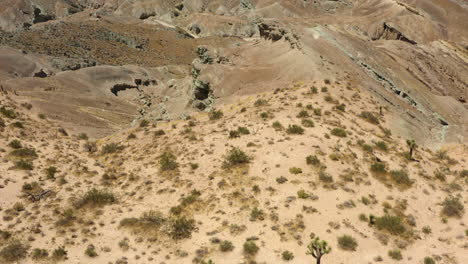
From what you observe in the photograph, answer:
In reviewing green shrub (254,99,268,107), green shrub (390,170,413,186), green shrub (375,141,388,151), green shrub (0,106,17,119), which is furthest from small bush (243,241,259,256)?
green shrub (0,106,17,119)

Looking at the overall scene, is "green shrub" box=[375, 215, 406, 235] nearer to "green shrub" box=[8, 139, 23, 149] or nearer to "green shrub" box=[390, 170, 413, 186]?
"green shrub" box=[390, 170, 413, 186]

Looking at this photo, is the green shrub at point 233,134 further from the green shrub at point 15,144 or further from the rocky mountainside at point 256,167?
the green shrub at point 15,144

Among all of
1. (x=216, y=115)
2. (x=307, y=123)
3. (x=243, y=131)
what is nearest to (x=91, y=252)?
(x=243, y=131)

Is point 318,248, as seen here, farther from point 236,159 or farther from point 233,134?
point 233,134

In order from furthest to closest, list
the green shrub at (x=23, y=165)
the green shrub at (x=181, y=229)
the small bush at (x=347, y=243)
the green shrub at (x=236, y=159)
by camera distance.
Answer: the green shrub at (x=23, y=165) < the green shrub at (x=236, y=159) < the green shrub at (x=181, y=229) < the small bush at (x=347, y=243)

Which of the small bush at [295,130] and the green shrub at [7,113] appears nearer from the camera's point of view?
the small bush at [295,130]

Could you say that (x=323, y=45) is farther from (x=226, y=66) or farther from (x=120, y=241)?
(x=120, y=241)

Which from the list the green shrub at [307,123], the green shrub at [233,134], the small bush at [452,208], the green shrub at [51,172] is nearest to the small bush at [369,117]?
the green shrub at [307,123]
